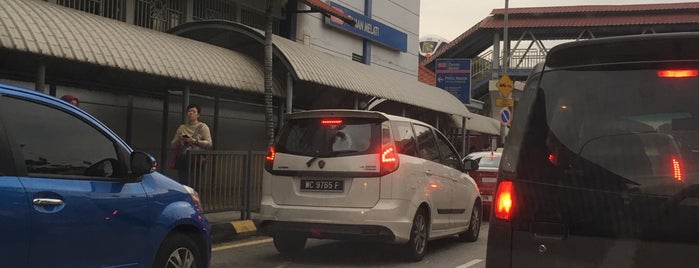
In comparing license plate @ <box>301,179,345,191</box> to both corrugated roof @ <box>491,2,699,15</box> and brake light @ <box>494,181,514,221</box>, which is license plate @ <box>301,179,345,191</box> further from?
corrugated roof @ <box>491,2,699,15</box>

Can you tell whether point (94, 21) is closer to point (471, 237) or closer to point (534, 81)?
point (471, 237)

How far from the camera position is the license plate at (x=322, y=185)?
271 inches

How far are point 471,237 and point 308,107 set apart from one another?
25.4 feet

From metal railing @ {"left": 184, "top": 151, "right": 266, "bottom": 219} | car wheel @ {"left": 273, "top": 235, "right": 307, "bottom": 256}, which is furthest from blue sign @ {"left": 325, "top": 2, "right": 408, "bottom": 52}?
car wheel @ {"left": 273, "top": 235, "right": 307, "bottom": 256}

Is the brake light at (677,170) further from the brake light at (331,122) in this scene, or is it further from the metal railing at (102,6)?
the metal railing at (102,6)

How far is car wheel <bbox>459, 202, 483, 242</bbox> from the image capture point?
916cm

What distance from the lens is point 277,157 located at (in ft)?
23.7

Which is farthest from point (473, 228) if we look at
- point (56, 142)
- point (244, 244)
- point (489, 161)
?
point (56, 142)

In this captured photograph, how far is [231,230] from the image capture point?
8914 millimetres

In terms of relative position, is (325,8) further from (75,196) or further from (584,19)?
(584,19)

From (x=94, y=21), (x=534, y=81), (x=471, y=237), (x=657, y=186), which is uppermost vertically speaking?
(x=94, y=21)

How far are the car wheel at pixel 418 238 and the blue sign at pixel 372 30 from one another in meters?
11.4

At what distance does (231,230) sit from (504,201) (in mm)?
6186

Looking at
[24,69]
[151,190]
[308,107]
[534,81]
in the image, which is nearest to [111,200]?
[151,190]
